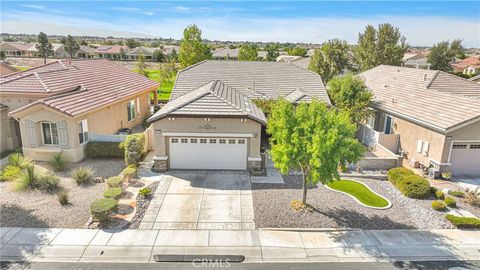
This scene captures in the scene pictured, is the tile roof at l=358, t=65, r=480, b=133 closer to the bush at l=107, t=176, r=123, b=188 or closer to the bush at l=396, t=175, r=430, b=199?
A: the bush at l=396, t=175, r=430, b=199

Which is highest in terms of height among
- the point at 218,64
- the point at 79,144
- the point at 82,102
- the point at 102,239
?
the point at 218,64

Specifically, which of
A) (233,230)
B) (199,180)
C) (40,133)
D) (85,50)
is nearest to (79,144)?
(40,133)

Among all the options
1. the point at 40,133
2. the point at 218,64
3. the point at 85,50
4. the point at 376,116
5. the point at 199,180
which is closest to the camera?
the point at 199,180

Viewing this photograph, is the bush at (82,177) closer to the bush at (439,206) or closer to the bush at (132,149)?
the bush at (132,149)

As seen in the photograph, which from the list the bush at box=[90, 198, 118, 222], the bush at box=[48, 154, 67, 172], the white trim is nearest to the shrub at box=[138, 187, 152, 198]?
the bush at box=[90, 198, 118, 222]

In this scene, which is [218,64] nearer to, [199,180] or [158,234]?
[199,180]

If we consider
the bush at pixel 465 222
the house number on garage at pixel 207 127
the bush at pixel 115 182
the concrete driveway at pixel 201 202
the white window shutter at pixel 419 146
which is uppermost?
the house number on garage at pixel 207 127

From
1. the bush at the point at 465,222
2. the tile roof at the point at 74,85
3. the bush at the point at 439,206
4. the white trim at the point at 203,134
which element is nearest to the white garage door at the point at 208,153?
the white trim at the point at 203,134
